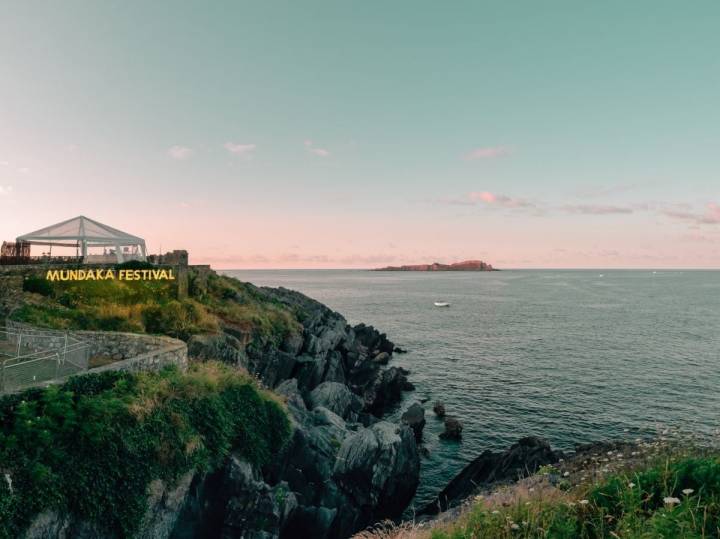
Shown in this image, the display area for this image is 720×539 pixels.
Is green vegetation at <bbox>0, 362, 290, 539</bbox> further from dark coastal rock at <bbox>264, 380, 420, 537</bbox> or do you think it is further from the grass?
the grass

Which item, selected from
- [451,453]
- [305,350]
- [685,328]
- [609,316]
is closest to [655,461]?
[451,453]

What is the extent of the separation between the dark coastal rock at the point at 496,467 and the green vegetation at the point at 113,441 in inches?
352

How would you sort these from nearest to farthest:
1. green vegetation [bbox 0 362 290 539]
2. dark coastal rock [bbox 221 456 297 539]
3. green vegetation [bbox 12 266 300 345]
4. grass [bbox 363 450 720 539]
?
grass [bbox 363 450 720 539] → green vegetation [bbox 0 362 290 539] → dark coastal rock [bbox 221 456 297 539] → green vegetation [bbox 12 266 300 345]

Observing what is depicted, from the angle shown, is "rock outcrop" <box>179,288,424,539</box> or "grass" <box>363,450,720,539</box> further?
"rock outcrop" <box>179,288,424,539</box>

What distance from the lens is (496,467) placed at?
1919 cm

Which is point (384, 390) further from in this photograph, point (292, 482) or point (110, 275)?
point (110, 275)

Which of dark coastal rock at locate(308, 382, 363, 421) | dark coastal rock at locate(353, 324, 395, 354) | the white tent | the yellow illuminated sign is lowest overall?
dark coastal rock at locate(353, 324, 395, 354)

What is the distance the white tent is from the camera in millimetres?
29453

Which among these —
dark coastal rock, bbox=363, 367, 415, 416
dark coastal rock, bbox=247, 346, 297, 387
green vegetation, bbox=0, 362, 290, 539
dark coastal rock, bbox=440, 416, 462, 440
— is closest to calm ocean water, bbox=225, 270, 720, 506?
dark coastal rock, bbox=440, 416, 462, 440

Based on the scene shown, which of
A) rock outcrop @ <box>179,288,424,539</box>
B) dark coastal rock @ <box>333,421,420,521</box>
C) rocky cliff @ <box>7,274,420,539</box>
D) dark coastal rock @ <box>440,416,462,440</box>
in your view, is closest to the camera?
rocky cliff @ <box>7,274,420,539</box>

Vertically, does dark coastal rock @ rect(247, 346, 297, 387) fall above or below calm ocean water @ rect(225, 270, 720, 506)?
above

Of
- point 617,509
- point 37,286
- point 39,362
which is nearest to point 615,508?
point 617,509

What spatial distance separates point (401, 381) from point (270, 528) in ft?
82.1

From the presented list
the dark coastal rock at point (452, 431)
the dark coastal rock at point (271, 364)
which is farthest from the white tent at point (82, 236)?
the dark coastal rock at point (452, 431)
